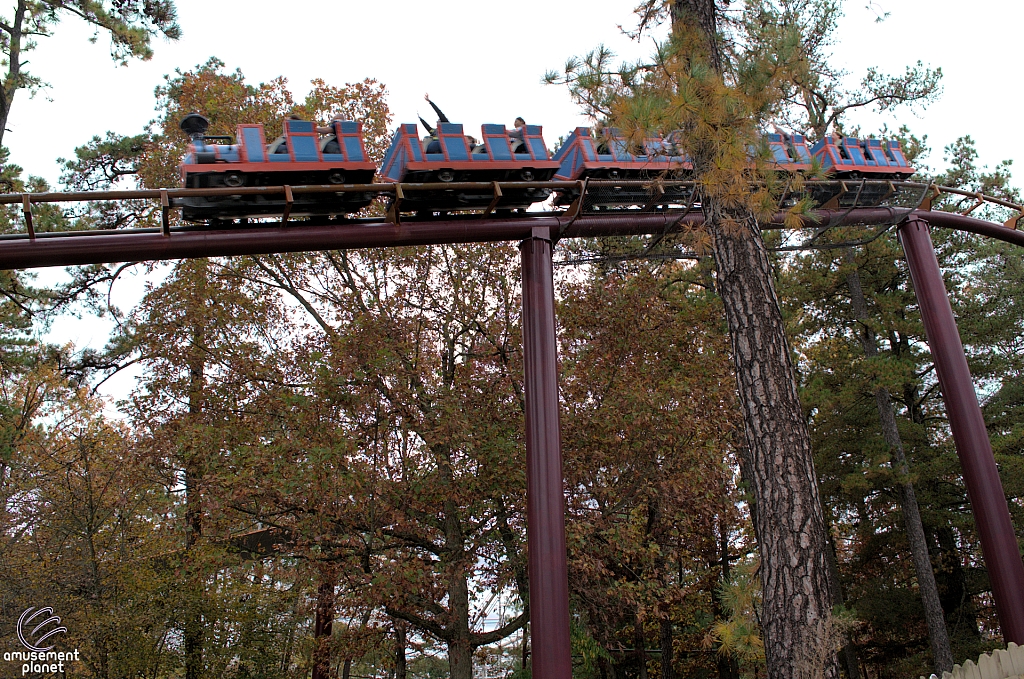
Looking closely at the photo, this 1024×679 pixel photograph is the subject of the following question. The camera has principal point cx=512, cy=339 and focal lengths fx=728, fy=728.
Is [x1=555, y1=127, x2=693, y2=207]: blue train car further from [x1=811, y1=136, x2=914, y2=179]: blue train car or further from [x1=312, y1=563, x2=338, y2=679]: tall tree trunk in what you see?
[x1=312, y1=563, x2=338, y2=679]: tall tree trunk

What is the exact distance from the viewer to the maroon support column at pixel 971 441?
6555 millimetres

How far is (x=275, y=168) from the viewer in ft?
20.4

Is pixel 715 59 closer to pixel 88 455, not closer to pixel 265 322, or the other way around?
pixel 265 322

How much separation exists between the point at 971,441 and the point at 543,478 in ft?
14.7

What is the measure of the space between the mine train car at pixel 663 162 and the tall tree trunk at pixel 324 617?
16.7ft

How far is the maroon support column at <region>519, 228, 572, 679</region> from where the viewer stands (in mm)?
5176

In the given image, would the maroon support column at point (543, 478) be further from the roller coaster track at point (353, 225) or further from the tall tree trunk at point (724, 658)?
the tall tree trunk at point (724, 658)

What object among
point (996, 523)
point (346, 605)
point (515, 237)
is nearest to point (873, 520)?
point (996, 523)

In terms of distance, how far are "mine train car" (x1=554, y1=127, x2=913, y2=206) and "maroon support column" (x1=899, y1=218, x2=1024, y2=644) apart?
3.12 ft

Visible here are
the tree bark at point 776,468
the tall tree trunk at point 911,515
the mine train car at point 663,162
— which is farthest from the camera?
the tall tree trunk at point 911,515

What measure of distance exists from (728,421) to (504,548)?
3.39 meters

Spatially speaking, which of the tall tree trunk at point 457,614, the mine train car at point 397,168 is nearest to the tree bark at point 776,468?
the mine train car at point 397,168

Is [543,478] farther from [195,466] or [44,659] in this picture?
[44,659]

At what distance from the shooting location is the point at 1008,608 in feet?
21.4
